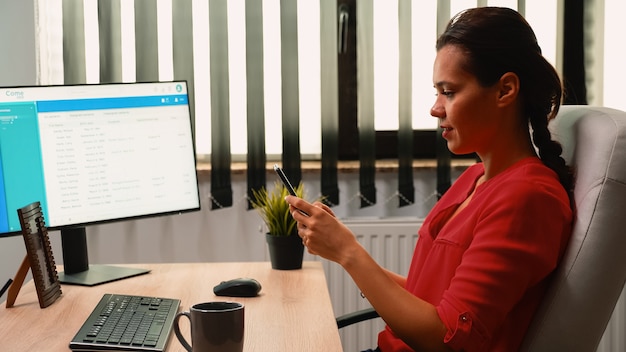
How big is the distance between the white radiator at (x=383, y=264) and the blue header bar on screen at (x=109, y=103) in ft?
2.83

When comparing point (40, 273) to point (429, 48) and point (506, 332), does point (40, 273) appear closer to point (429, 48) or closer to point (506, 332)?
point (506, 332)

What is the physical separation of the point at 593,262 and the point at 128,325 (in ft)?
2.37

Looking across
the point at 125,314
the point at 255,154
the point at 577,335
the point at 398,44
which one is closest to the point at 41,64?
the point at 255,154

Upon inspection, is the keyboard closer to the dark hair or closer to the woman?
the woman

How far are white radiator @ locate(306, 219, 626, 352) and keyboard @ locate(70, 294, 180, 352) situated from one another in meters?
1.16

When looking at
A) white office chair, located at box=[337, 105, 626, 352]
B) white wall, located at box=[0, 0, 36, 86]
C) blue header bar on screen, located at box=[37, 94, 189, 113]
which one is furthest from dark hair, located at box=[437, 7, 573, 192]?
white wall, located at box=[0, 0, 36, 86]

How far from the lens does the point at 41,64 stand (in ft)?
8.14

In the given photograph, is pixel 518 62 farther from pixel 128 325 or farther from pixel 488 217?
pixel 128 325

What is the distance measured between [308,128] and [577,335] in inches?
61.0

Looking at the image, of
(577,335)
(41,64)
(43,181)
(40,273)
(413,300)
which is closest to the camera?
(577,335)

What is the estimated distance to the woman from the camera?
1165mm

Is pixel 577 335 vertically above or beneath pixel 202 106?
beneath

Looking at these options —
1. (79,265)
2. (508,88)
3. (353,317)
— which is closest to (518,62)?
(508,88)

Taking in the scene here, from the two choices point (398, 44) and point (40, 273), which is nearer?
point (40, 273)
